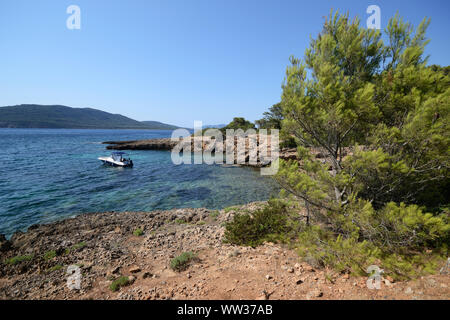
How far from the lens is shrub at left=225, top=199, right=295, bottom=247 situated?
7.78 meters

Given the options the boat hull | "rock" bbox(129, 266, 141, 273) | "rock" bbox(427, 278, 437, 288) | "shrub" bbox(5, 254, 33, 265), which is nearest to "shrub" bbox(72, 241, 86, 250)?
"shrub" bbox(5, 254, 33, 265)

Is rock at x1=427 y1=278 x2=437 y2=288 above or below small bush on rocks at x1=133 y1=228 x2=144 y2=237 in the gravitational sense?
above

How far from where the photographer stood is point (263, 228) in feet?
27.2

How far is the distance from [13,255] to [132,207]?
6.96 m

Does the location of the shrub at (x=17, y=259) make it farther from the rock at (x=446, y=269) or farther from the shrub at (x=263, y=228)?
the rock at (x=446, y=269)

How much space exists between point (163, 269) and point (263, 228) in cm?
449

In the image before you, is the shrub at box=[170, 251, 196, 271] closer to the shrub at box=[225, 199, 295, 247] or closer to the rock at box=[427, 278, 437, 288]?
the shrub at box=[225, 199, 295, 247]

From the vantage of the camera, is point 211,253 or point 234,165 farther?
point 234,165

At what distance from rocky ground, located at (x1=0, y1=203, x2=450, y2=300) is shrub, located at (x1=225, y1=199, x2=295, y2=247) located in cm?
45

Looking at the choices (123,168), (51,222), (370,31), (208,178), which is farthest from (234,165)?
(370,31)

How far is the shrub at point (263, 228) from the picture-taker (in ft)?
25.5

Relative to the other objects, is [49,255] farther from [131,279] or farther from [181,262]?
[181,262]

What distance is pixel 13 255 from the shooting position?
8172mm

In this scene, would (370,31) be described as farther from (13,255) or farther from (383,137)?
(13,255)
